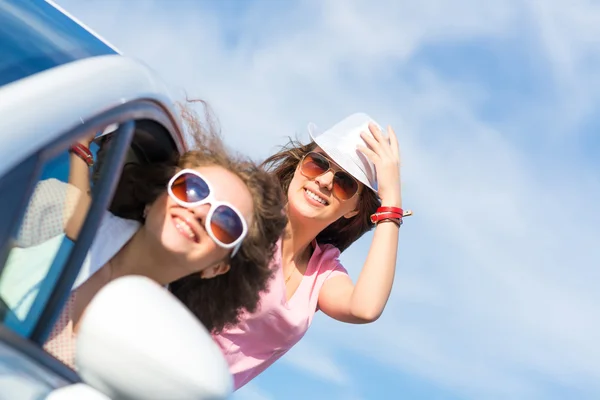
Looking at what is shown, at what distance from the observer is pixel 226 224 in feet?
6.76

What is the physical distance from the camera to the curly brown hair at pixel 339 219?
11.7 ft

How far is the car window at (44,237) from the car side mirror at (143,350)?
0.37m

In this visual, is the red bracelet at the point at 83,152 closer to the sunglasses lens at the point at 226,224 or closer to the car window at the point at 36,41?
the car window at the point at 36,41

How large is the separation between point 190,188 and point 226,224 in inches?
5.0

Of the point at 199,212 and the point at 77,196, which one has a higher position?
the point at 199,212

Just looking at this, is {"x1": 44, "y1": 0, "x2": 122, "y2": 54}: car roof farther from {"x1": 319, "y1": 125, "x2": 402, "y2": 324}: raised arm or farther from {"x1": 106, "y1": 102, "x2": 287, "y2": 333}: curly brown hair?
{"x1": 319, "y1": 125, "x2": 402, "y2": 324}: raised arm

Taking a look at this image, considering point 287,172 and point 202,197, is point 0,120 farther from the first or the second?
point 287,172

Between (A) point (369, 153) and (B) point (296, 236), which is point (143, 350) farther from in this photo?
(A) point (369, 153)

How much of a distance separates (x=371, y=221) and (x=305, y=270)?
0.36 m

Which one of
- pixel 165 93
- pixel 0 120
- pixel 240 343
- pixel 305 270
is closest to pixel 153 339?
pixel 0 120

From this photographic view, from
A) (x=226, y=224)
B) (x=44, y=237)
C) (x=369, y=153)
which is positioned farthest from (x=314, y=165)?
(x=44, y=237)

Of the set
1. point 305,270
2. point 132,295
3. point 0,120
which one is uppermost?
point 305,270

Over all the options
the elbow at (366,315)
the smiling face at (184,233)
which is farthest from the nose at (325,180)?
the smiling face at (184,233)

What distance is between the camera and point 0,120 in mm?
1459
